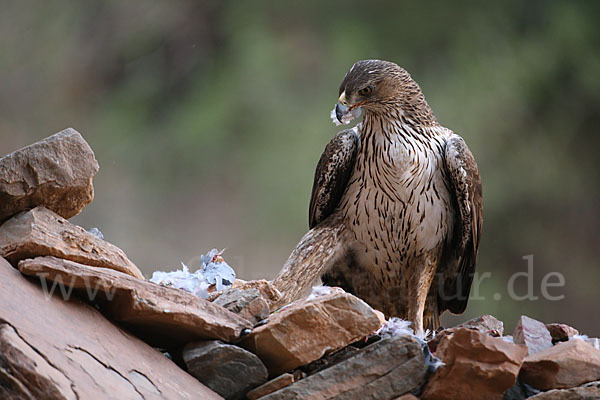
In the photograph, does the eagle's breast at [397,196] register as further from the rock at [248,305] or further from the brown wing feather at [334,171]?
the rock at [248,305]

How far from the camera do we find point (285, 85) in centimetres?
525

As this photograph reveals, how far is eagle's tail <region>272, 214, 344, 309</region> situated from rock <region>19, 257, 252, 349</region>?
675 mm

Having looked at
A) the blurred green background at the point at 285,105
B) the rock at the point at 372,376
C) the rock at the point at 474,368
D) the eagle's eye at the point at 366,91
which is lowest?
the rock at the point at 372,376

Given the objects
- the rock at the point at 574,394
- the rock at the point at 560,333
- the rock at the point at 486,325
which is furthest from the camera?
the rock at the point at 486,325

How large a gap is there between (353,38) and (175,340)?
420 centimetres

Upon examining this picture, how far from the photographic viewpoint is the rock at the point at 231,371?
4.70ft

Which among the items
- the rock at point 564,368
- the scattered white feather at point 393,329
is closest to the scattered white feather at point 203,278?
the scattered white feather at point 393,329

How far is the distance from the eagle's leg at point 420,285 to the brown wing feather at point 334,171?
414mm

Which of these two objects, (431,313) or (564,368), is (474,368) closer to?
(564,368)

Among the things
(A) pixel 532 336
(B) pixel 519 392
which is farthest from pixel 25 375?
(A) pixel 532 336

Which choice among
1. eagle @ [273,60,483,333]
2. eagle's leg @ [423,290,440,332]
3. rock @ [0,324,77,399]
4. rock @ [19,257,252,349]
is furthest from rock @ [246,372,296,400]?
eagle's leg @ [423,290,440,332]

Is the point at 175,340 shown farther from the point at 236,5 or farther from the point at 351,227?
the point at 236,5

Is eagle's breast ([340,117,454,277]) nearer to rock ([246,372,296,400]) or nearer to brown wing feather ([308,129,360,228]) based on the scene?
brown wing feather ([308,129,360,228])

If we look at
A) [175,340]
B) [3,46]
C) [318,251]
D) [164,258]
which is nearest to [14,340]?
[175,340]
